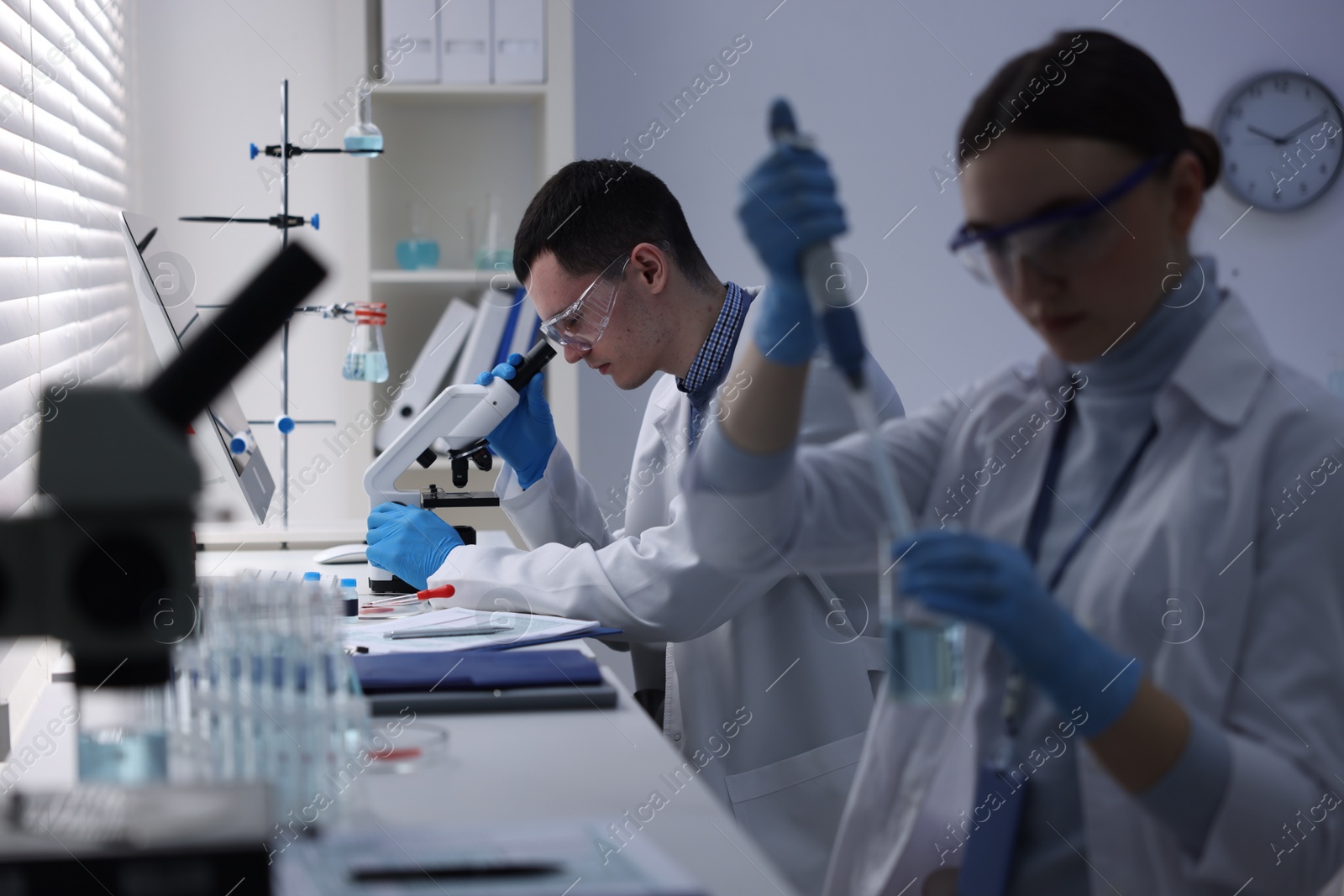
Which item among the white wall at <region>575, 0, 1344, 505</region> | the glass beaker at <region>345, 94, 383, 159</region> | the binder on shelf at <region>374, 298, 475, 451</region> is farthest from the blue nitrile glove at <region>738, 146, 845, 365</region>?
the binder on shelf at <region>374, 298, 475, 451</region>

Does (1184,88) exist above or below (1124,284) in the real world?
above

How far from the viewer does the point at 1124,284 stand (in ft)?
2.54

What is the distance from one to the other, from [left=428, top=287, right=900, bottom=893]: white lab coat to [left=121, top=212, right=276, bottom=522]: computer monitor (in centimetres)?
64

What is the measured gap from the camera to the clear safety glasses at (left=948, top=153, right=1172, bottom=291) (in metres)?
0.74

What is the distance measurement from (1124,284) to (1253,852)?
0.40m

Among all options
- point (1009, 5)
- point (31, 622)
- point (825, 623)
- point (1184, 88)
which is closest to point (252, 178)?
point (1009, 5)

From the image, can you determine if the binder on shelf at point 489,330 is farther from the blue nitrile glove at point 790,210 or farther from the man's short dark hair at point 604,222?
the blue nitrile glove at point 790,210

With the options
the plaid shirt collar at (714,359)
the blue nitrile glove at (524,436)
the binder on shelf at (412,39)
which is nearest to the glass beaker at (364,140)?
the binder on shelf at (412,39)

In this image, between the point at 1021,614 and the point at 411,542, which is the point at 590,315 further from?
the point at 1021,614

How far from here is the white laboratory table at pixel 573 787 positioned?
83 centimetres

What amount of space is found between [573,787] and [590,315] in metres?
0.98

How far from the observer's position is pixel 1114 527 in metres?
0.81

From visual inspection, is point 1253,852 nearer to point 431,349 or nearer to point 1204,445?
point 1204,445

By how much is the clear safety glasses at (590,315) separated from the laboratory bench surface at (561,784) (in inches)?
29.4
